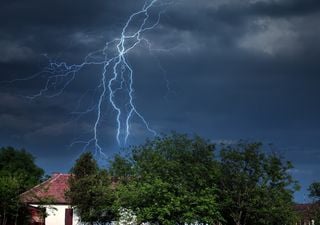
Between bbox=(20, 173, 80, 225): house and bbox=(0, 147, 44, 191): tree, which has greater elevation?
bbox=(0, 147, 44, 191): tree

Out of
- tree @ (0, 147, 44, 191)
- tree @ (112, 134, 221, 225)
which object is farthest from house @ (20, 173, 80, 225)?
tree @ (0, 147, 44, 191)

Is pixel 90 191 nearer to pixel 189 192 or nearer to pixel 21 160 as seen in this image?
pixel 189 192

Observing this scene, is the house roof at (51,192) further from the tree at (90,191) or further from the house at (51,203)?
the tree at (90,191)

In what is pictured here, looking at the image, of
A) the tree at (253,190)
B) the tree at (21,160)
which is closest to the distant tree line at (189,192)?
the tree at (253,190)

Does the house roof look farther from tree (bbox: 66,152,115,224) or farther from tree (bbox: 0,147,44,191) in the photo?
tree (bbox: 0,147,44,191)

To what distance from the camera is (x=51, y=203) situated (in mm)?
44906

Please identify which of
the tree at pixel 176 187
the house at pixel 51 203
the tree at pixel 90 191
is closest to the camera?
the tree at pixel 176 187

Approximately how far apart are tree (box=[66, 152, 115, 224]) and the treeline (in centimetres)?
8

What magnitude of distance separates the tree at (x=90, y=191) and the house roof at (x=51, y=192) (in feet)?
6.24

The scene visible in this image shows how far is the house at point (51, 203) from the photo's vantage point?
145 feet

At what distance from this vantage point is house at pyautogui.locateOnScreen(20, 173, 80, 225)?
Answer: 44.1m

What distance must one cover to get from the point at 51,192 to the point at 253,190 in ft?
75.6

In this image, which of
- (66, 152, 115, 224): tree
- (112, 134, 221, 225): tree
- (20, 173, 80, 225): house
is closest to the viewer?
(112, 134, 221, 225): tree

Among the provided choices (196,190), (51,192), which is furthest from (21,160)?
(196,190)
